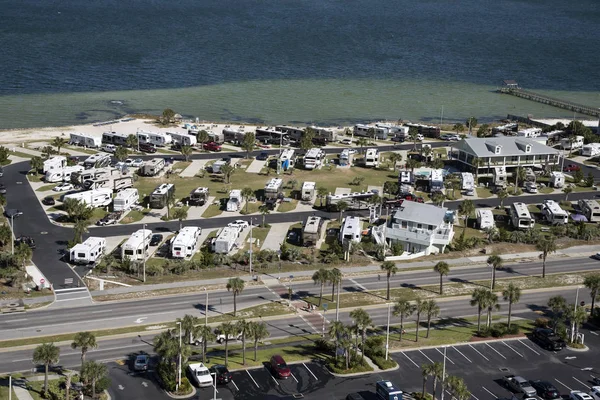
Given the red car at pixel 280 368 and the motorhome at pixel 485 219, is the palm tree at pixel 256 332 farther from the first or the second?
the motorhome at pixel 485 219

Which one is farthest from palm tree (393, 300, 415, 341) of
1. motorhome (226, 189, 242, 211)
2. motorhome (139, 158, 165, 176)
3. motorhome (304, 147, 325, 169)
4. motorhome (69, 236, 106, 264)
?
motorhome (139, 158, 165, 176)

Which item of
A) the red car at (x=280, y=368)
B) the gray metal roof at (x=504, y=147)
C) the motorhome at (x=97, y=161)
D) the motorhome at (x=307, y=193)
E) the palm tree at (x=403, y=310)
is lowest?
the red car at (x=280, y=368)

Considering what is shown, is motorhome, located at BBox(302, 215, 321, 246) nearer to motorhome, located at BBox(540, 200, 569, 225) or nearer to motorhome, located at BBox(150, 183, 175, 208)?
motorhome, located at BBox(150, 183, 175, 208)

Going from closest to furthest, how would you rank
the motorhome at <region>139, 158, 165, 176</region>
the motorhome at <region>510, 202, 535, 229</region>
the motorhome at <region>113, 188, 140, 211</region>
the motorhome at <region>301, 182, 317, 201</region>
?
the motorhome at <region>510, 202, 535, 229</region> → the motorhome at <region>113, 188, 140, 211</region> → the motorhome at <region>301, 182, 317, 201</region> → the motorhome at <region>139, 158, 165, 176</region>

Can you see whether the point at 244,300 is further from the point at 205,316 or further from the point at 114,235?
the point at 114,235

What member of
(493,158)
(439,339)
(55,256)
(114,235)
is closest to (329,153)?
(493,158)

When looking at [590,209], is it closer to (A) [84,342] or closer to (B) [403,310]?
(B) [403,310]

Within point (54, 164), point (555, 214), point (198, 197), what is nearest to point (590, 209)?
point (555, 214)

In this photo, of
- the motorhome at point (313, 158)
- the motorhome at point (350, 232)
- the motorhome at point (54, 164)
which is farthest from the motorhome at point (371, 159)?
the motorhome at point (54, 164)
